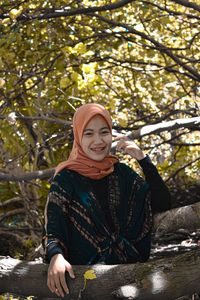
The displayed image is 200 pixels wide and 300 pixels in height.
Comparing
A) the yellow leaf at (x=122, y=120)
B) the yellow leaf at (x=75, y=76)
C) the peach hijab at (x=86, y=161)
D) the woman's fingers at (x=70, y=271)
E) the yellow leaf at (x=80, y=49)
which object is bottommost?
the woman's fingers at (x=70, y=271)

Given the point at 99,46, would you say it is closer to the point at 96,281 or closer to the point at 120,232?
the point at 120,232

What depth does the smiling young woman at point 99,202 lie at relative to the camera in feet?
9.12

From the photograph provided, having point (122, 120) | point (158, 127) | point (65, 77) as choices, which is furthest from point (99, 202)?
point (65, 77)

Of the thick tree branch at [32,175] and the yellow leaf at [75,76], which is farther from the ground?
the yellow leaf at [75,76]

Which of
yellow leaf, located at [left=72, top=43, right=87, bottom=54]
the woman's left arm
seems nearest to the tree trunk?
the woman's left arm

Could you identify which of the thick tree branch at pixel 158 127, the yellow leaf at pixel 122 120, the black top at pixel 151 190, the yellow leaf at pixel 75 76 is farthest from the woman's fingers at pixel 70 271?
the yellow leaf at pixel 75 76

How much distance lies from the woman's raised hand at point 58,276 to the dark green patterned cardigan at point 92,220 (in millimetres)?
215

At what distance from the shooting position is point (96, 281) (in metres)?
2.35

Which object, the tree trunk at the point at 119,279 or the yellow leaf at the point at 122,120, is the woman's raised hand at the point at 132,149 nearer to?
the tree trunk at the point at 119,279

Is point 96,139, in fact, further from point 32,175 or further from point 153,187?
point 32,175

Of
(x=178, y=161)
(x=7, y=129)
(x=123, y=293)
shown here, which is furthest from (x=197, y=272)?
(x=178, y=161)

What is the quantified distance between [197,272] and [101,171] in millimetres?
975

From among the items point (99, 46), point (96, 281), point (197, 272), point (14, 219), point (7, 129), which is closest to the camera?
point (197, 272)

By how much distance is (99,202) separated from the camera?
2.88m
